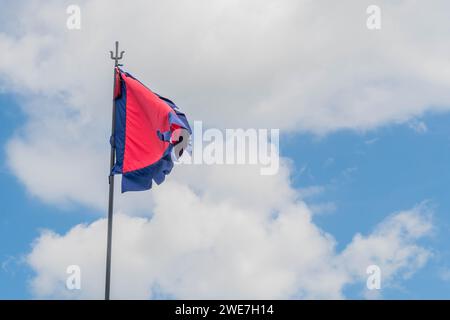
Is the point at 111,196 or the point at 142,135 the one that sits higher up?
the point at 142,135

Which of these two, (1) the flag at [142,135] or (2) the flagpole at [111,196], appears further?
(1) the flag at [142,135]

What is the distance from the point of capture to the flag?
28.0 meters

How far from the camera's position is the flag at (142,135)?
28031 millimetres

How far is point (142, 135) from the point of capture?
28562 mm

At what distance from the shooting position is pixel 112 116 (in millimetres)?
28469

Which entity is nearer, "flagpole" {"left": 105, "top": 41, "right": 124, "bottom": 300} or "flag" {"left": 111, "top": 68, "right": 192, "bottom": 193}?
"flagpole" {"left": 105, "top": 41, "right": 124, "bottom": 300}
